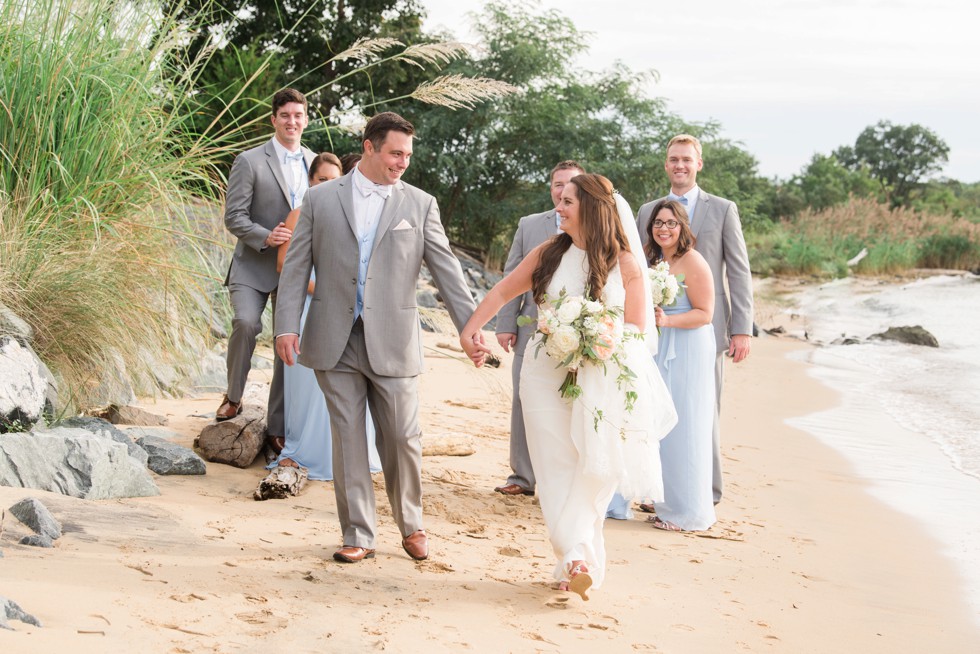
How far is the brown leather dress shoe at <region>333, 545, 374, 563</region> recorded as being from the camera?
4.87 m

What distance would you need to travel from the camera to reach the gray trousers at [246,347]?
257 inches

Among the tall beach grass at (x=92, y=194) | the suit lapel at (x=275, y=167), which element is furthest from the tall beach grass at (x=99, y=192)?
the suit lapel at (x=275, y=167)

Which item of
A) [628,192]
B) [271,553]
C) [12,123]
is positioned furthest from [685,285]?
[628,192]

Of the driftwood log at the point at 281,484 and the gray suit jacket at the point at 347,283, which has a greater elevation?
the gray suit jacket at the point at 347,283

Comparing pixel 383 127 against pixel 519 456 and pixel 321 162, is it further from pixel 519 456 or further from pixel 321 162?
pixel 519 456

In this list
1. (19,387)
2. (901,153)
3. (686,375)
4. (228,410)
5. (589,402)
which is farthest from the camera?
(901,153)

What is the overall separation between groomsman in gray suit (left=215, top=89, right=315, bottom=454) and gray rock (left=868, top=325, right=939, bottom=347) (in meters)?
16.1

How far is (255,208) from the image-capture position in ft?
22.1

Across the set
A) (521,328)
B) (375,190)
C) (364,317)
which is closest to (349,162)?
(521,328)

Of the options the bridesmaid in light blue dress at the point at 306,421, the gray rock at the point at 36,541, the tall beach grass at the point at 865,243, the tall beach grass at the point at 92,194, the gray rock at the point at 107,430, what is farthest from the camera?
the tall beach grass at the point at 865,243

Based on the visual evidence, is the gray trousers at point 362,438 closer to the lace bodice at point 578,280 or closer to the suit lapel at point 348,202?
the suit lapel at point 348,202

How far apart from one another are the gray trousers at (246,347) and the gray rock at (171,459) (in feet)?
2.08

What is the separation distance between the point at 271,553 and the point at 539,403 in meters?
1.45

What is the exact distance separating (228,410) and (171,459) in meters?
0.74
